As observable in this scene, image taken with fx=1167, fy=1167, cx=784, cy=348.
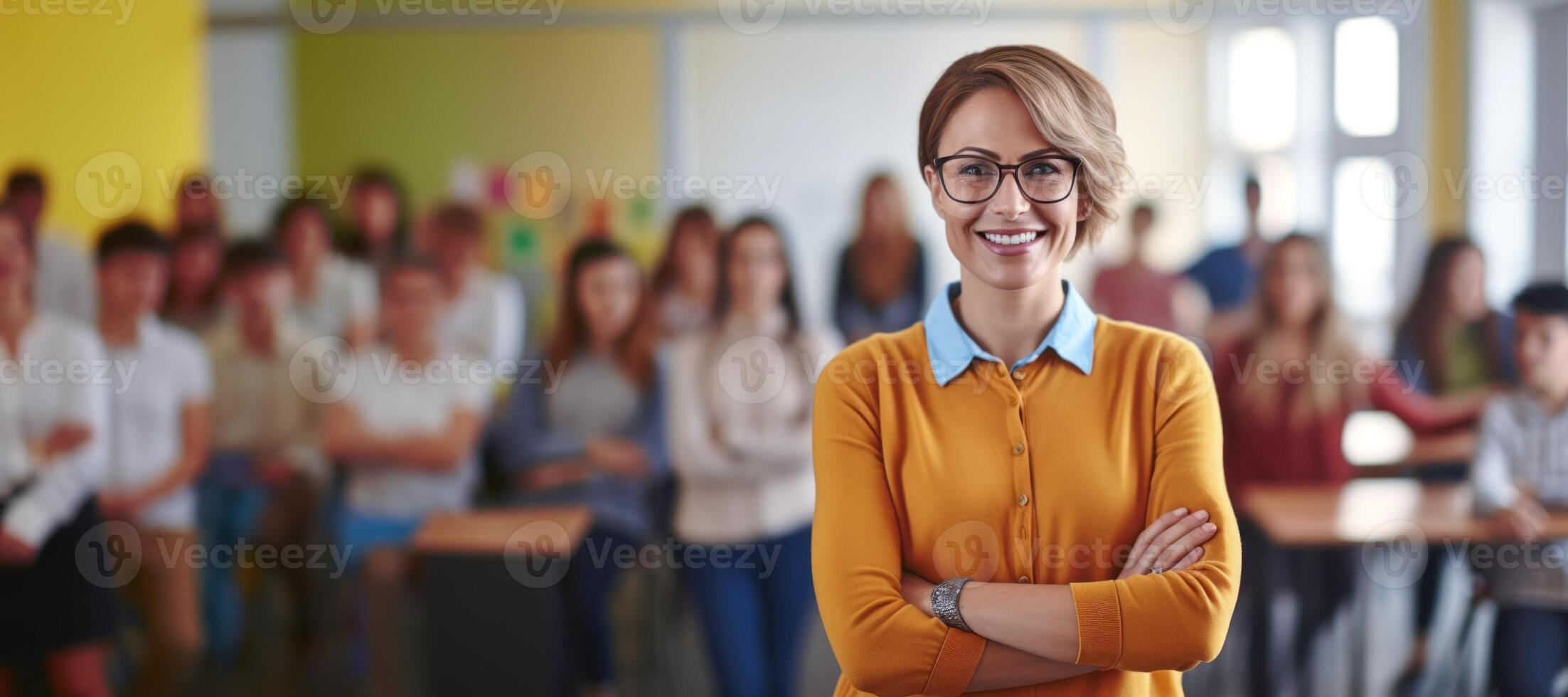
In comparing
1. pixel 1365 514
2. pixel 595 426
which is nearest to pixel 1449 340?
pixel 1365 514

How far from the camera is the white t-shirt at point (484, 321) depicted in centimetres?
472

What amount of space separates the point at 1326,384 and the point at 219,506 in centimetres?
391

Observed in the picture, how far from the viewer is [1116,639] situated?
126cm

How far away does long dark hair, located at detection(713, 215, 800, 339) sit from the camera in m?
3.59

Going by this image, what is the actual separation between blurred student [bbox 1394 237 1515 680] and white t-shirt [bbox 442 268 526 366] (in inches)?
130

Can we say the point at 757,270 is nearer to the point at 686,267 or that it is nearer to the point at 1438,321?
the point at 686,267

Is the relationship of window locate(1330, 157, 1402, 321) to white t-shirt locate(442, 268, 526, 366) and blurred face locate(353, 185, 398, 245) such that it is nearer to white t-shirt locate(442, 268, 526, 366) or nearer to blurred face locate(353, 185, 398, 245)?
white t-shirt locate(442, 268, 526, 366)

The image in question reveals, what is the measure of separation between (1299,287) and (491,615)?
2.67m

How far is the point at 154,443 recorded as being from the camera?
397 centimetres

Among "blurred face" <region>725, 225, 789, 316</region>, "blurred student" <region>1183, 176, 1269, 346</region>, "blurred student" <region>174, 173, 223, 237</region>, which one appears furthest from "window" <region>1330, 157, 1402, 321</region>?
"blurred student" <region>174, 173, 223, 237</region>

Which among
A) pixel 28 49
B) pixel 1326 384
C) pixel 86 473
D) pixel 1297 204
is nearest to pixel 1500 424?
pixel 1326 384

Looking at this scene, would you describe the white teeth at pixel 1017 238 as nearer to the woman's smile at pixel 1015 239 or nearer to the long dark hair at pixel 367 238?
the woman's smile at pixel 1015 239

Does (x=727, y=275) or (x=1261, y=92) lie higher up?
(x=1261, y=92)

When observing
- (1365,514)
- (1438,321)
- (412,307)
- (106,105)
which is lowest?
(1365,514)
